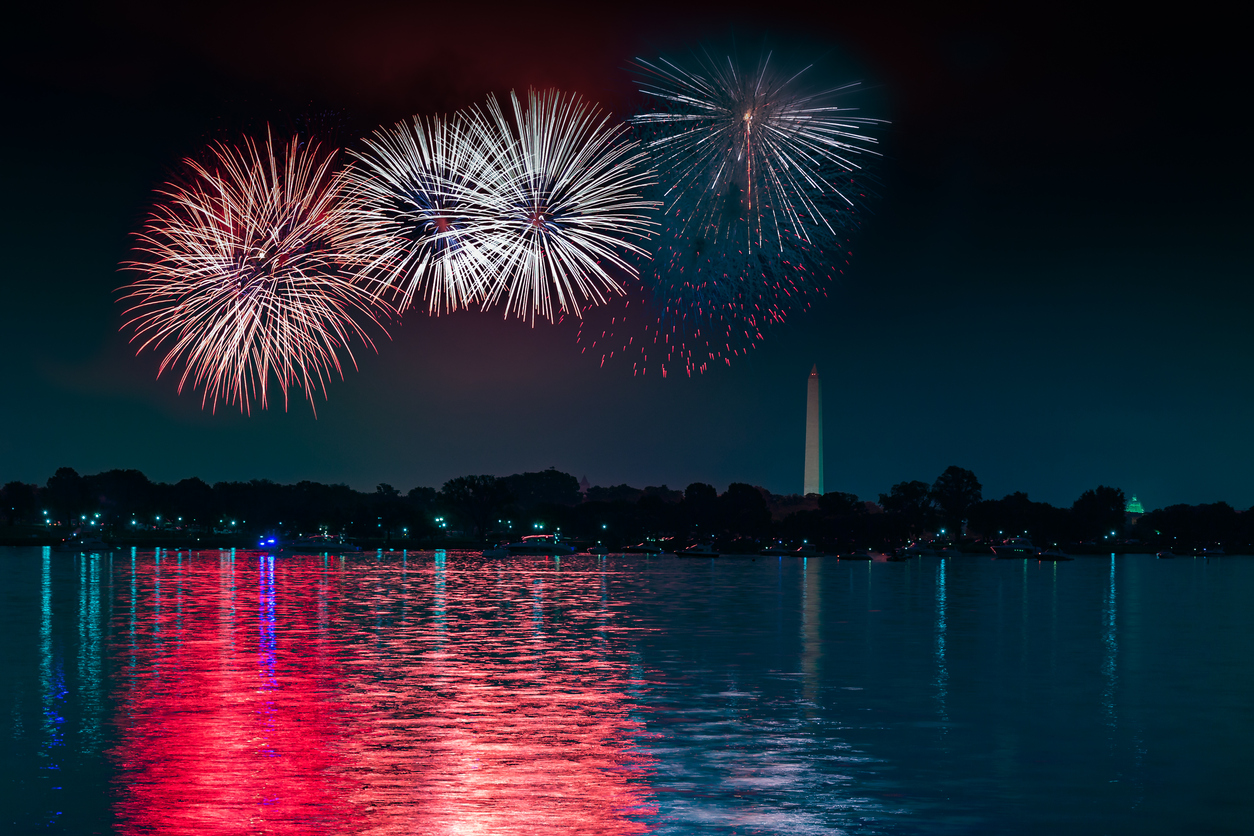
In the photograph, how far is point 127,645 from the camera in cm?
4269

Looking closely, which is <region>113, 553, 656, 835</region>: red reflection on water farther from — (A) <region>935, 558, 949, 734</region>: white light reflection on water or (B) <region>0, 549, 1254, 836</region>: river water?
(A) <region>935, 558, 949, 734</region>: white light reflection on water

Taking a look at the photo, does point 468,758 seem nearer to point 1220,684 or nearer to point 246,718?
point 246,718

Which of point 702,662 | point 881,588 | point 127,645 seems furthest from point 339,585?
point 702,662

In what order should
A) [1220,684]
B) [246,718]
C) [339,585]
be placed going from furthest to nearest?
1. [339,585]
2. [1220,684]
3. [246,718]

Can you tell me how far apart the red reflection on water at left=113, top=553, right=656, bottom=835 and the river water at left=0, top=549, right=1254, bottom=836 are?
0.10 m

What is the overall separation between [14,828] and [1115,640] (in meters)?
46.9

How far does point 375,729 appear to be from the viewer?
78.6ft

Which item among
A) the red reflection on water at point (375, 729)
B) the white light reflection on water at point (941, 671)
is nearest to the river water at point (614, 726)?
the red reflection on water at point (375, 729)

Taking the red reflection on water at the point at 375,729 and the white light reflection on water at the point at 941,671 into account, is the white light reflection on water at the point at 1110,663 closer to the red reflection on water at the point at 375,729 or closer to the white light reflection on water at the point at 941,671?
the white light reflection on water at the point at 941,671

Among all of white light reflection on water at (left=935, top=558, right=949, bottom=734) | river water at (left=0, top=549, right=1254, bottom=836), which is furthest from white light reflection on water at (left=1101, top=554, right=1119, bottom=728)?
white light reflection on water at (left=935, top=558, right=949, bottom=734)

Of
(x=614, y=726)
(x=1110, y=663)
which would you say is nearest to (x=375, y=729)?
(x=614, y=726)

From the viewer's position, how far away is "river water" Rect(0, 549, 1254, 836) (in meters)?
17.2

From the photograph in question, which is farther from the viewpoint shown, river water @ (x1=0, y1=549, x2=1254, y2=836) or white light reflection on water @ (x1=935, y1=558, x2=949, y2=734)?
white light reflection on water @ (x1=935, y1=558, x2=949, y2=734)

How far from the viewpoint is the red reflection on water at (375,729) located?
54.9 ft
